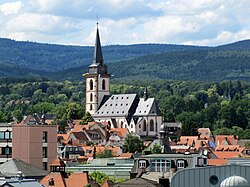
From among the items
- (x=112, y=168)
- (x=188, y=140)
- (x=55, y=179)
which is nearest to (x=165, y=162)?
(x=112, y=168)

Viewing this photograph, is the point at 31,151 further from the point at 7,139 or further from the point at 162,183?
the point at 162,183

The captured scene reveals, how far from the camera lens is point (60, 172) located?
241 ft

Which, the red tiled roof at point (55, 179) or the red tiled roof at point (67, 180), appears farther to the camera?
the red tiled roof at point (67, 180)

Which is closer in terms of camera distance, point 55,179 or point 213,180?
point 213,180

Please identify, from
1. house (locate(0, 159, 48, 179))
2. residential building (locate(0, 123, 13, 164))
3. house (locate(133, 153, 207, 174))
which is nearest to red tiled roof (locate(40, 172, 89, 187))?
house (locate(0, 159, 48, 179))

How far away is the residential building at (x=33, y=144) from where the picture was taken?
86750 millimetres

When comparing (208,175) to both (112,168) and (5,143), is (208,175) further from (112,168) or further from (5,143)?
(112,168)

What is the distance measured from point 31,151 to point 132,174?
450 inches

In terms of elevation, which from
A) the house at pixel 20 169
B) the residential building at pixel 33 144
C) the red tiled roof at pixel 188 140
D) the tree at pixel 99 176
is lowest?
the tree at pixel 99 176

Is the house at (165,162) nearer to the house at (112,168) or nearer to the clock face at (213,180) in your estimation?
A: the house at (112,168)

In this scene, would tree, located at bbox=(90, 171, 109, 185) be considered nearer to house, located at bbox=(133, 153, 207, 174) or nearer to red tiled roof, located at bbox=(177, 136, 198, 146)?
house, located at bbox=(133, 153, 207, 174)

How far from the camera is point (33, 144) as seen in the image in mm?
86688

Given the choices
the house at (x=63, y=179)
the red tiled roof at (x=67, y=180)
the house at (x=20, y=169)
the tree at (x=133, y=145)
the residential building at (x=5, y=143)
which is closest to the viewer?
the house at (x=63, y=179)

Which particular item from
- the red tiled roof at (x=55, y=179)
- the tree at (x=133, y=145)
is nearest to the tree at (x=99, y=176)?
the red tiled roof at (x=55, y=179)
